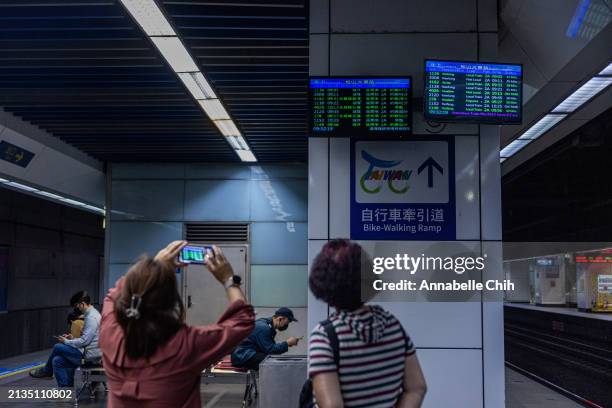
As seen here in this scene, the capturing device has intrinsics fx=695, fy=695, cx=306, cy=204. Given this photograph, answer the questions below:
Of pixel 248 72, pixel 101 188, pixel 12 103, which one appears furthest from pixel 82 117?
pixel 101 188

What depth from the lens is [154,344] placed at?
2297mm

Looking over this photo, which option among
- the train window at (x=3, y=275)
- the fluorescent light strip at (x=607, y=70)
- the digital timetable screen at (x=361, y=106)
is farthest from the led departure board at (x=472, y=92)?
the train window at (x=3, y=275)

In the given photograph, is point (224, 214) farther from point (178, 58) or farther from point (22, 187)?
point (178, 58)

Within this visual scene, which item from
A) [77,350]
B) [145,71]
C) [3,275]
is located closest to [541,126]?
[145,71]

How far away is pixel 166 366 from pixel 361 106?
3942 millimetres

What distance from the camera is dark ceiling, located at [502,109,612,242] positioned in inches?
545

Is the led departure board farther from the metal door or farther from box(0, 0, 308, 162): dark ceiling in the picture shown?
the metal door

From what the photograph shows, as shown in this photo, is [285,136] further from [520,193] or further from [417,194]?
[520,193]

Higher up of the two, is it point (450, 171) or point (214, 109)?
point (214, 109)

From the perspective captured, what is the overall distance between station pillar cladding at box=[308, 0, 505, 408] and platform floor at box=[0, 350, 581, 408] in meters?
3.87

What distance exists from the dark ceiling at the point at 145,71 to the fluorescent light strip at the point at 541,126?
374 centimetres

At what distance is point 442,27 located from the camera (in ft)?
20.6

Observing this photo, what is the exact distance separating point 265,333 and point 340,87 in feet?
12.9

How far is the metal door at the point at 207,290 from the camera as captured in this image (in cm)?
1559
